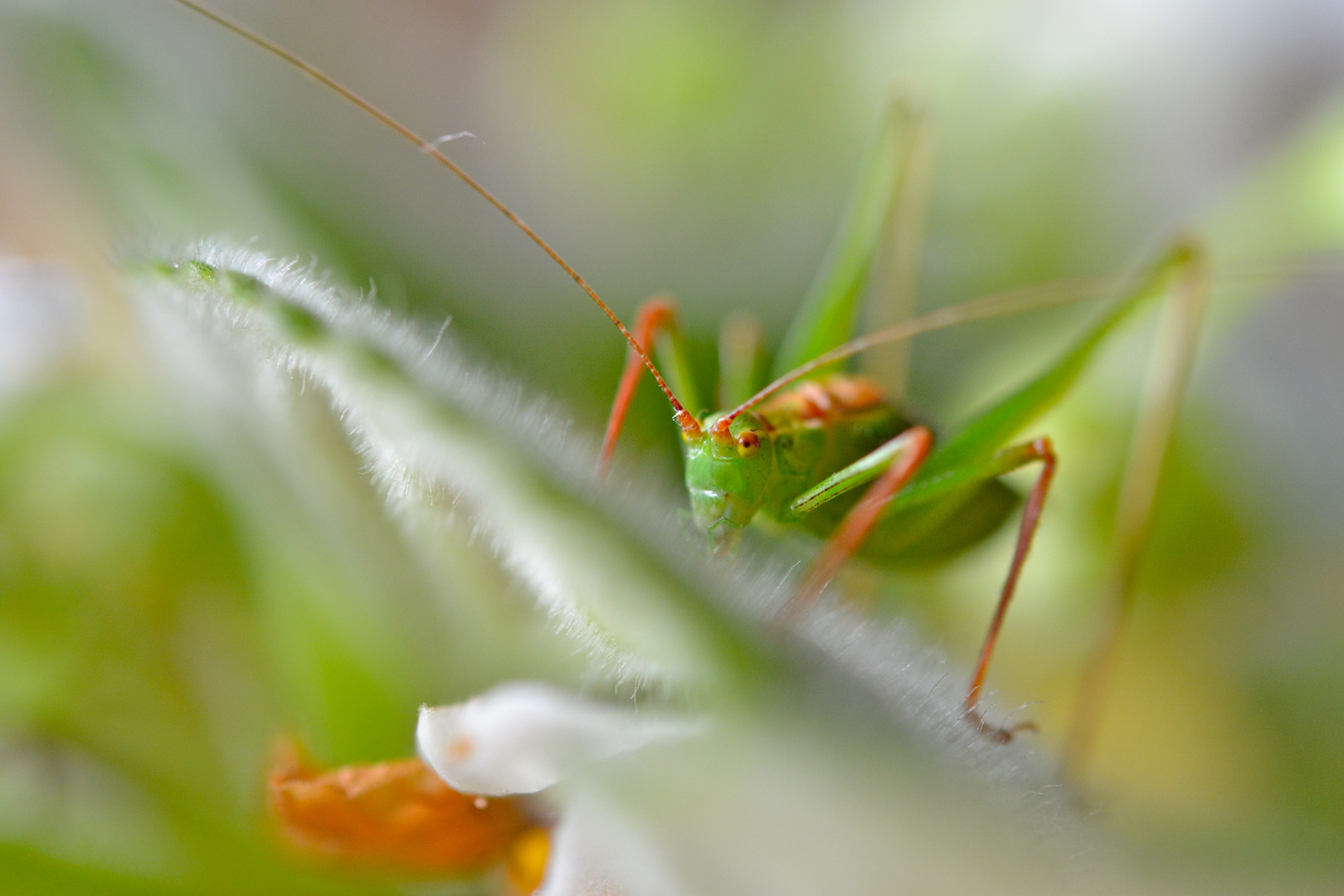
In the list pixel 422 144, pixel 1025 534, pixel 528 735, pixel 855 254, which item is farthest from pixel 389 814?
pixel 855 254

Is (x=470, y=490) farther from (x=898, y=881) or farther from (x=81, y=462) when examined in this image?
(x=81, y=462)

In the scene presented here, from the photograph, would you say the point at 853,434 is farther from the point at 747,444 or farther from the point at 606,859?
the point at 606,859

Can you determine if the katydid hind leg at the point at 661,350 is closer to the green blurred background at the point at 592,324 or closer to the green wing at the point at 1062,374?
the green blurred background at the point at 592,324

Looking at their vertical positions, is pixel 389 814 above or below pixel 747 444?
below

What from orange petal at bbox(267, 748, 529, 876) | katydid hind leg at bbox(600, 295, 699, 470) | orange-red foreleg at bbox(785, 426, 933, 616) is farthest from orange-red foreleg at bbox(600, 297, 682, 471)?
orange petal at bbox(267, 748, 529, 876)

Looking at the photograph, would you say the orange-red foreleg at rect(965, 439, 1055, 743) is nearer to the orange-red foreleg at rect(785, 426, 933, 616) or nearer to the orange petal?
the orange-red foreleg at rect(785, 426, 933, 616)

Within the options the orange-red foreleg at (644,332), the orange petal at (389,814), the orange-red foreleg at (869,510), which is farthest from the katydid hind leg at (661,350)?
the orange petal at (389,814)

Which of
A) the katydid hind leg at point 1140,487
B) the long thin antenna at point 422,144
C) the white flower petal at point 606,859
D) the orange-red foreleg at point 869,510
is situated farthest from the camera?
the katydid hind leg at point 1140,487
